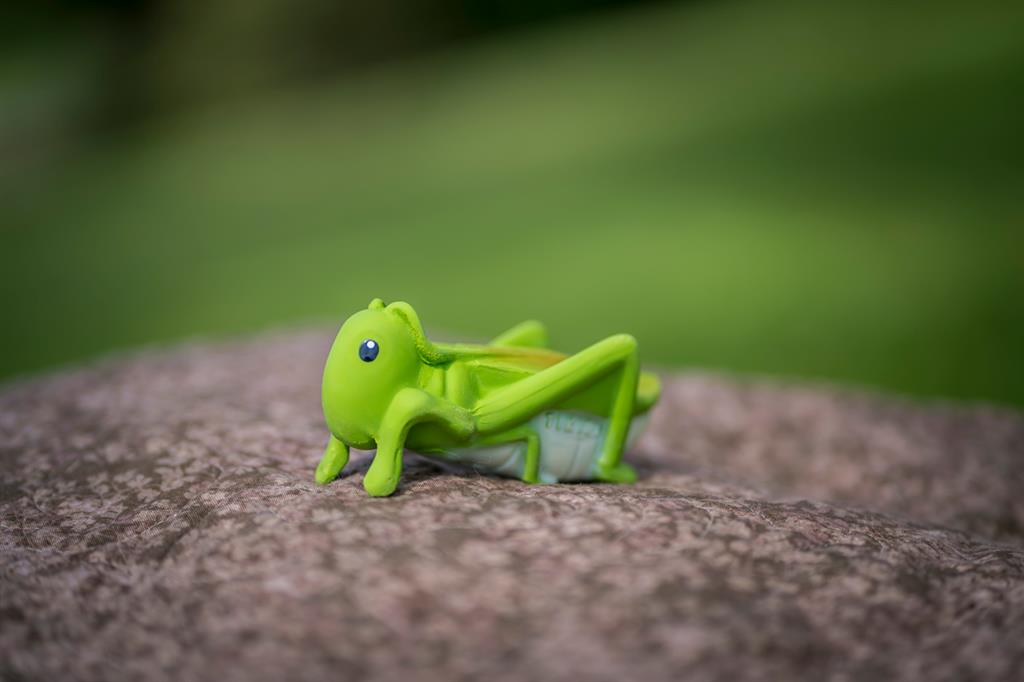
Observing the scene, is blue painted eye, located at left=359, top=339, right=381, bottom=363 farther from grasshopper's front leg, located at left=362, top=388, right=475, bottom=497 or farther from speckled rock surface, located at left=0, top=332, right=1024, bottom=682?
speckled rock surface, located at left=0, top=332, right=1024, bottom=682

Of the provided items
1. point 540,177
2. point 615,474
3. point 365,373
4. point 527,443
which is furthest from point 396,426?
point 540,177

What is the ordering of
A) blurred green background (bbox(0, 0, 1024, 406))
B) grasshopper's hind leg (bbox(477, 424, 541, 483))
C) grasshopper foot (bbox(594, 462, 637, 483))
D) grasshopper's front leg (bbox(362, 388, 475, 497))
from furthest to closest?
1. blurred green background (bbox(0, 0, 1024, 406))
2. grasshopper foot (bbox(594, 462, 637, 483))
3. grasshopper's hind leg (bbox(477, 424, 541, 483))
4. grasshopper's front leg (bbox(362, 388, 475, 497))

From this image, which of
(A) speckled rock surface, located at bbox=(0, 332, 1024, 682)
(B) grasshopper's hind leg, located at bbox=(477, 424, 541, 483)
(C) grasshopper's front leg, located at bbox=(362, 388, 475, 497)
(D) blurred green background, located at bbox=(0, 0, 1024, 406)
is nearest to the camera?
(A) speckled rock surface, located at bbox=(0, 332, 1024, 682)

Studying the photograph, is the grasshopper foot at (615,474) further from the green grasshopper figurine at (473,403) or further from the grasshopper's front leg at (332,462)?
the grasshopper's front leg at (332,462)

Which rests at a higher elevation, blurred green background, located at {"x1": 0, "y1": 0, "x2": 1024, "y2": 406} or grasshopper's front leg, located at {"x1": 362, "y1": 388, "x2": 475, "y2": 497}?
blurred green background, located at {"x1": 0, "y1": 0, "x2": 1024, "y2": 406}

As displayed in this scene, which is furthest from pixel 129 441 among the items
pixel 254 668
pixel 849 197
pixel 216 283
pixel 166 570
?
pixel 849 197

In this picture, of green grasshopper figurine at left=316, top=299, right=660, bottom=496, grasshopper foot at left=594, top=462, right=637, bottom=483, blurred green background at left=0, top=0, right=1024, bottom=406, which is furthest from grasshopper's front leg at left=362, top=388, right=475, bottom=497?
blurred green background at left=0, top=0, right=1024, bottom=406

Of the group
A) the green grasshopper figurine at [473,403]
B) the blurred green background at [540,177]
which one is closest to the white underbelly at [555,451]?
the green grasshopper figurine at [473,403]
